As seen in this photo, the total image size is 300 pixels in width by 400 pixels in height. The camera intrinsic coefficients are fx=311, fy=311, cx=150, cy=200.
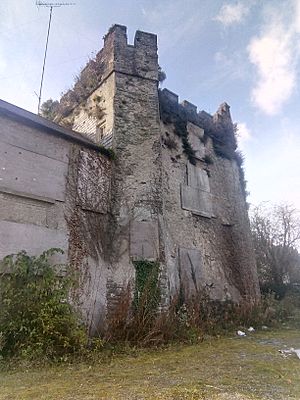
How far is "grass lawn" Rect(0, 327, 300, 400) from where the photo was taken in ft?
11.2

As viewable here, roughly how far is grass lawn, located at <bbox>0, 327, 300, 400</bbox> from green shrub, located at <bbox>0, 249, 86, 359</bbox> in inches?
19.2

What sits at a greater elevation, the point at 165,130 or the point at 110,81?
the point at 110,81

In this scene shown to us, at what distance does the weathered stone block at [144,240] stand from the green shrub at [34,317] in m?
2.37

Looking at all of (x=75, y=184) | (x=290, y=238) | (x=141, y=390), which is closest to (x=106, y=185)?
(x=75, y=184)

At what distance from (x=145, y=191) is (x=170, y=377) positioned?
5.33 metres

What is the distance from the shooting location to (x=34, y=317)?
5527mm

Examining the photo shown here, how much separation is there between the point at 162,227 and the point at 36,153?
3.83 metres

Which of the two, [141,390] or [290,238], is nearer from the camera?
[141,390]

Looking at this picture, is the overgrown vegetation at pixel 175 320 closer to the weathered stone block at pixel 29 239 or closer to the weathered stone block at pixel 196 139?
the weathered stone block at pixel 29 239

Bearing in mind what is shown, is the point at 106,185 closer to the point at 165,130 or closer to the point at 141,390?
the point at 165,130

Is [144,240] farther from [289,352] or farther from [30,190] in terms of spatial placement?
[289,352]

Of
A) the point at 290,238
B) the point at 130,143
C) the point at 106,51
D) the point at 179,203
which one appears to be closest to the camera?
the point at 130,143

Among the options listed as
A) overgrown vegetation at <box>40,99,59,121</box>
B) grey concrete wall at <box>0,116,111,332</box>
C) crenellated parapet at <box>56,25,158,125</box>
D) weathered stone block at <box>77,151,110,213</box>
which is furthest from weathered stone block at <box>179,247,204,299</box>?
overgrown vegetation at <box>40,99,59,121</box>

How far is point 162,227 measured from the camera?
28.5 feet
